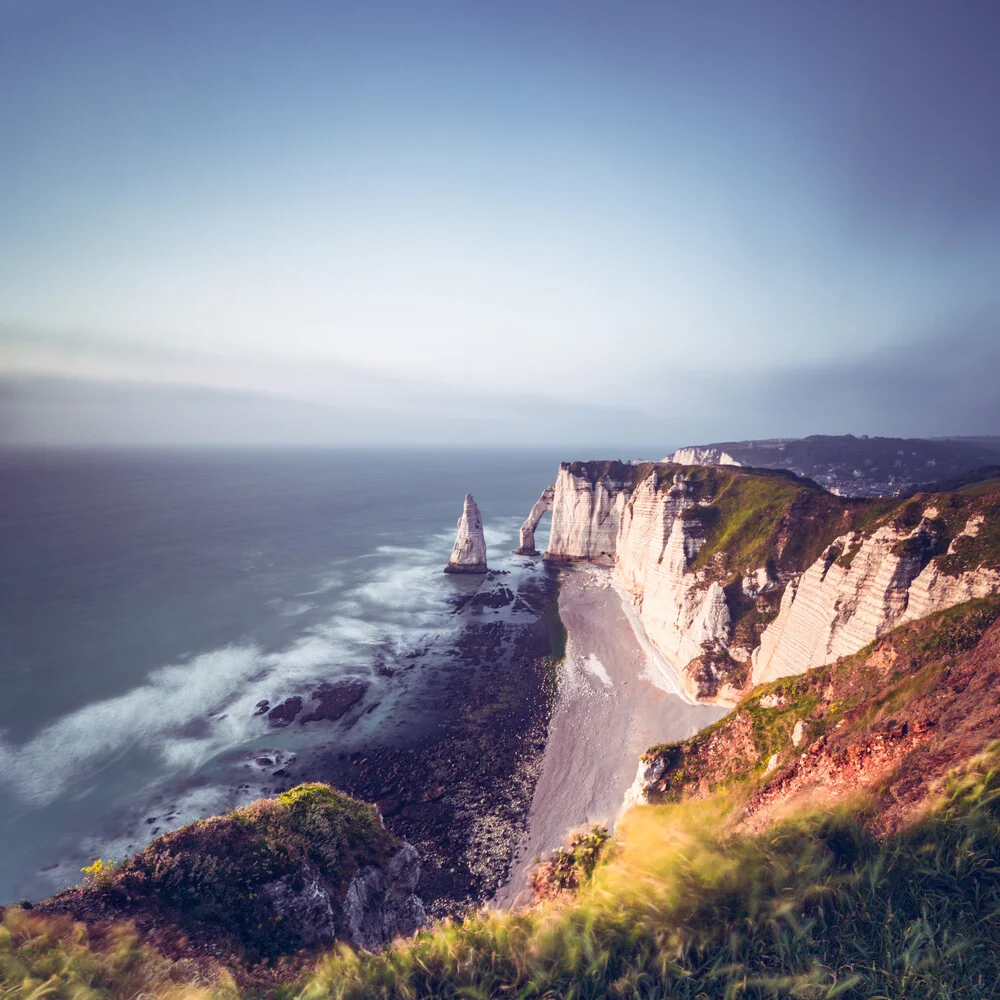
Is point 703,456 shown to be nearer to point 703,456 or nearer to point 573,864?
point 703,456

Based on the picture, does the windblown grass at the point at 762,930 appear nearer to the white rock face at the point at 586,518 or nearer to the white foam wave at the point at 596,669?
the white foam wave at the point at 596,669

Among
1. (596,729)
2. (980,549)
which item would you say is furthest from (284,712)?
(980,549)

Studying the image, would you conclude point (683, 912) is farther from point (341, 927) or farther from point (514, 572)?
point (514, 572)

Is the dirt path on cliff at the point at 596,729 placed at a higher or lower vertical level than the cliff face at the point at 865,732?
lower

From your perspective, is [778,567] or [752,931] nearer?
[752,931]

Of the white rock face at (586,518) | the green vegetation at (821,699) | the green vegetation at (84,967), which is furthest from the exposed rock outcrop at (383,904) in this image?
the white rock face at (586,518)

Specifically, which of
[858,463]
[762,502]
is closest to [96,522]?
[762,502]

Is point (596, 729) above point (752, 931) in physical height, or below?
below
